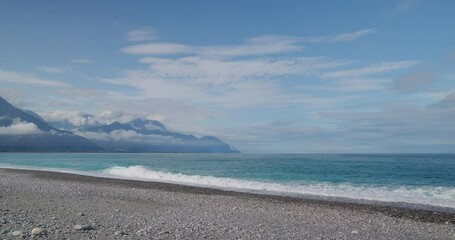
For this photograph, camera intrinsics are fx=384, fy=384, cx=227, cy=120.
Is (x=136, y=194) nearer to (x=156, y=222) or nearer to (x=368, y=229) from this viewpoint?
(x=156, y=222)

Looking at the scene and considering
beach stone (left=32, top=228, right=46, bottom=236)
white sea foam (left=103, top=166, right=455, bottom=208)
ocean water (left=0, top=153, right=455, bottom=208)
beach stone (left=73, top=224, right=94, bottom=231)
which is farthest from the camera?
ocean water (left=0, top=153, right=455, bottom=208)

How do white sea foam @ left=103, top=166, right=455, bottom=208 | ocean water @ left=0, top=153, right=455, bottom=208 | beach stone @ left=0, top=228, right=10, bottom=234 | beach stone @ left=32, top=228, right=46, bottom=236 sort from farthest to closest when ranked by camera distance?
1. ocean water @ left=0, top=153, right=455, bottom=208
2. white sea foam @ left=103, top=166, right=455, bottom=208
3. beach stone @ left=0, top=228, right=10, bottom=234
4. beach stone @ left=32, top=228, right=46, bottom=236

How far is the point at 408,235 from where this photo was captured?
13469 mm

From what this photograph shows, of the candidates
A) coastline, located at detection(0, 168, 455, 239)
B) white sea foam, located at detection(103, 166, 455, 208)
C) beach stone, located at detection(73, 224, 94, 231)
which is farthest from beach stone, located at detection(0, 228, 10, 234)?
white sea foam, located at detection(103, 166, 455, 208)

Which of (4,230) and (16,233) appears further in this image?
(4,230)

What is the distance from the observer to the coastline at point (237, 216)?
1250cm

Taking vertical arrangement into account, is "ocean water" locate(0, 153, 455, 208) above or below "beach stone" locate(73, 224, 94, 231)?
below

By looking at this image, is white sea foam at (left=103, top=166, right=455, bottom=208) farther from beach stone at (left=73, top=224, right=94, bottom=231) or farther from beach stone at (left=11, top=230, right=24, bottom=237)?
beach stone at (left=11, top=230, right=24, bottom=237)

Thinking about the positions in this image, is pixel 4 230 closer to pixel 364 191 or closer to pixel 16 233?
pixel 16 233

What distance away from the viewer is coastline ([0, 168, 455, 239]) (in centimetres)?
1250

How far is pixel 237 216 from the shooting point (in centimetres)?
1614

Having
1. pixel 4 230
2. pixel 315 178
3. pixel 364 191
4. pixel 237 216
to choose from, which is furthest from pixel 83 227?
pixel 315 178

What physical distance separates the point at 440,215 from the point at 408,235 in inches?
226

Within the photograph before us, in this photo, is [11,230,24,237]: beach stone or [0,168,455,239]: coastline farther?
[0,168,455,239]: coastline
